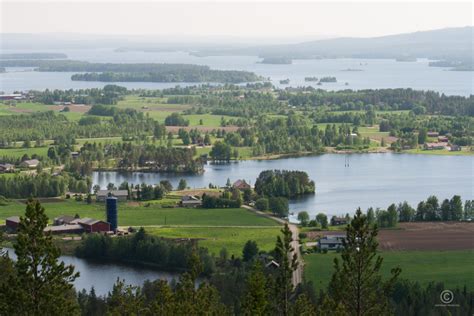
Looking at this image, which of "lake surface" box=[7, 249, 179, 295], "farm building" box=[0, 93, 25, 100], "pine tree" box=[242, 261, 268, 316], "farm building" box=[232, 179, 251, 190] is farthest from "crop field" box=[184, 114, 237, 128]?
"pine tree" box=[242, 261, 268, 316]

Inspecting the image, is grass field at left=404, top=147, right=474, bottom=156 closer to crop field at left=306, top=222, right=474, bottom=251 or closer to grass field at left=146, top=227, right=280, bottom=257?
crop field at left=306, top=222, right=474, bottom=251

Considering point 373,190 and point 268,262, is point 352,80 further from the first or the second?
point 268,262

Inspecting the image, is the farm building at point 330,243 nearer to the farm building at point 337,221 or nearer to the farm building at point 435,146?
the farm building at point 337,221

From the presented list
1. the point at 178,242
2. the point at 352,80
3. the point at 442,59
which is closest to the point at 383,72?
the point at 352,80

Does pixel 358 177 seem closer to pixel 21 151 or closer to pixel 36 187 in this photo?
pixel 36 187

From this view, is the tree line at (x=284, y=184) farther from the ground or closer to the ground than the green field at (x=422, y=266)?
farther from the ground

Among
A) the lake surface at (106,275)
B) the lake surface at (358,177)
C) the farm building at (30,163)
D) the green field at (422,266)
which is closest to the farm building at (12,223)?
the lake surface at (106,275)
